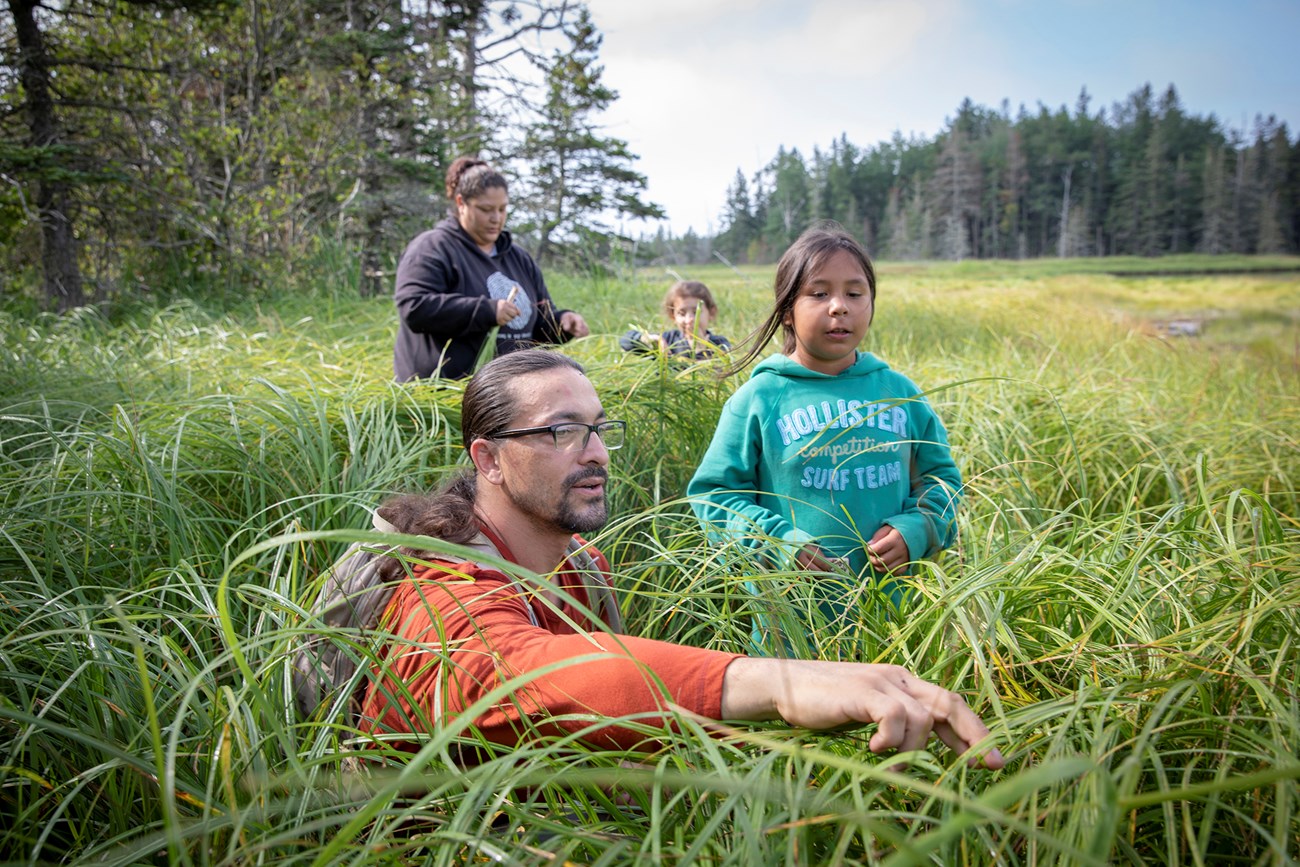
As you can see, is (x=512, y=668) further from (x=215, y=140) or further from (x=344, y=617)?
(x=215, y=140)

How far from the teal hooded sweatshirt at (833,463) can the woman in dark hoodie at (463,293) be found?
1.52m

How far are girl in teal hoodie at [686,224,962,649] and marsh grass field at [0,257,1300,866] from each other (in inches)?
6.8

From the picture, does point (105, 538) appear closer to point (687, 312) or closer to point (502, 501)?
point (502, 501)

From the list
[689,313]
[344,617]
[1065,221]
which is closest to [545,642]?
[344,617]

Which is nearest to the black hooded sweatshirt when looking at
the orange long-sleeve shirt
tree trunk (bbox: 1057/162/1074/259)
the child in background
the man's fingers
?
the child in background

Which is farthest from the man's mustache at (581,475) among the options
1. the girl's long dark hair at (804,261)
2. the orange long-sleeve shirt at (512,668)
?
the girl's long dark hair at (804,261)

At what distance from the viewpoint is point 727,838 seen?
973mm

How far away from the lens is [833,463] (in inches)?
75.2

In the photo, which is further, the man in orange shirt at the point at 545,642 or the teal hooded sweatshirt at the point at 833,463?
the teal hooded sweatshirt at the point at 833,463

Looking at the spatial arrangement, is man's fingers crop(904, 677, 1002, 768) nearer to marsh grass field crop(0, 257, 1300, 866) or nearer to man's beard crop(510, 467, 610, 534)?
marsh grass field crop(0, 257, 1300, 866)

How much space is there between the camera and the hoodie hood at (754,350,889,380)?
2.00m

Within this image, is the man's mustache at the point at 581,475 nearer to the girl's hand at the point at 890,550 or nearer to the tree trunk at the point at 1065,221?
the girl's hand at the point at 890,550

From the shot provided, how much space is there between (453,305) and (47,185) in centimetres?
619

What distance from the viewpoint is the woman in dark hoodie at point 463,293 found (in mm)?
3248
